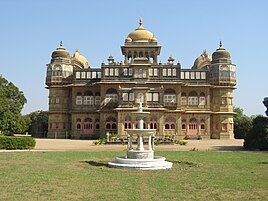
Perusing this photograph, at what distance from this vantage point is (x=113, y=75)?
58.8 metres

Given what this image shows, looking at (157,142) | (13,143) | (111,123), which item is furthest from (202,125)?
(13,143)

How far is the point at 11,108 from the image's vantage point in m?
52.6

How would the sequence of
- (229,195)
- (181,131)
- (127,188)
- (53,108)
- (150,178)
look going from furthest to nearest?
(53,108) < (181,131) < (150,178) < (127,188) < (229,195)

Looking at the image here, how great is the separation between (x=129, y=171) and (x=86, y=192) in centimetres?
552

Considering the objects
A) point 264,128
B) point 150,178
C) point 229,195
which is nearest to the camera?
point 229,195

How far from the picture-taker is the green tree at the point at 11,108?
50125mm

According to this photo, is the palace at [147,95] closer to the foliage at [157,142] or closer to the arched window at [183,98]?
the arched window at [183,98]

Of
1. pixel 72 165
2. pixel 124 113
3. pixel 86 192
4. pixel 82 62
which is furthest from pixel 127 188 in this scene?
pixel 82 62

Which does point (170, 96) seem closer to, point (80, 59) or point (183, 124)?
point (183, 124)

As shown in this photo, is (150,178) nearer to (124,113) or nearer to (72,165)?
(72,165)

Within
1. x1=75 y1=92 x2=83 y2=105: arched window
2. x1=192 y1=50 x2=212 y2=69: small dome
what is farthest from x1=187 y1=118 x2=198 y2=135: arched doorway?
x1=75 y1=92 x2=83 y2=105: arched window

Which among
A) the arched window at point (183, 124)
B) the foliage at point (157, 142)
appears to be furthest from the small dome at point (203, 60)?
the foliage at point (157, 142)

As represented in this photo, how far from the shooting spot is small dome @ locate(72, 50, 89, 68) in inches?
2695

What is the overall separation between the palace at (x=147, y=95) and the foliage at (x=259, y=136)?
20.9 meters
